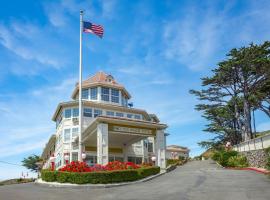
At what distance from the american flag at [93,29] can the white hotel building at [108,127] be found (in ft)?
24.6

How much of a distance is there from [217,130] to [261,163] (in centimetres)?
2192

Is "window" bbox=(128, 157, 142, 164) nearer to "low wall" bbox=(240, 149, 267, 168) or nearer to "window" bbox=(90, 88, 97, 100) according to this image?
"window" bbox=(90, 88, 97, 100)

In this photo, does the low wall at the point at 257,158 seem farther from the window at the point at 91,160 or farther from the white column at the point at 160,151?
the window at the point at 91,160

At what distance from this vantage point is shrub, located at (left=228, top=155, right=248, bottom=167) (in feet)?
103

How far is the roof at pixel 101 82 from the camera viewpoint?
4412cm

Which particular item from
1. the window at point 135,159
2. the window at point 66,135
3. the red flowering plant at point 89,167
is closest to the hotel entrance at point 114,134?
the window at point 66,135

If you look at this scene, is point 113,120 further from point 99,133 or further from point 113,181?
point 113,181

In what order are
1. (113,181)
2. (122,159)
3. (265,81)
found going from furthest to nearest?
1. (122,159)
2. (265,81)
3. (113,181)

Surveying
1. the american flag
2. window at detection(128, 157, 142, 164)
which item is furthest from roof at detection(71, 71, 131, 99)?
the american flag

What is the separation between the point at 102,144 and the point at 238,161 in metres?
13.2

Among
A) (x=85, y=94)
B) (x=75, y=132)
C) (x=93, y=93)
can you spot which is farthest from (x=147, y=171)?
(x=85, y=94)

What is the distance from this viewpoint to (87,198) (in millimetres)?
14836

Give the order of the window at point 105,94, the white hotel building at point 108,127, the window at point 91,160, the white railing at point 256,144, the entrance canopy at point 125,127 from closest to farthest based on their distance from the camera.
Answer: the white railing at point 256,144
the entrance canopy at point 125,127
the white hotel building at point 108,127
the window at point 91,160
the window at point 105,94

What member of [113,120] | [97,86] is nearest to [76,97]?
[97,86]
